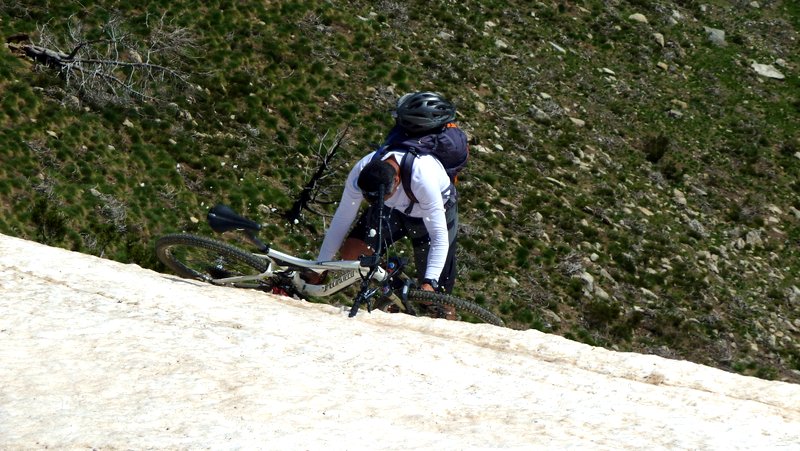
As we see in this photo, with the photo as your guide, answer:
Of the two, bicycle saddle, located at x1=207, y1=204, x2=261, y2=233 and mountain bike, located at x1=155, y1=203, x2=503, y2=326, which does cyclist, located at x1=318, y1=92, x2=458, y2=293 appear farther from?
bicycle saddle, located at x1=207, y1=204, x2=261, y2=233

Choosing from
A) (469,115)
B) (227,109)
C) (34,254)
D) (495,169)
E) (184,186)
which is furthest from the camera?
(469,115)

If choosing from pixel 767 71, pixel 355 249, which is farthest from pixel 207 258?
pixel 767 71

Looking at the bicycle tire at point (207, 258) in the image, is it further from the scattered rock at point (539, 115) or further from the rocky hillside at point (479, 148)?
the scattered rock at point (539, 115)

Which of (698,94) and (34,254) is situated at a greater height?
(34,254)

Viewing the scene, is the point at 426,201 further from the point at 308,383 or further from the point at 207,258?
the point at 308,383

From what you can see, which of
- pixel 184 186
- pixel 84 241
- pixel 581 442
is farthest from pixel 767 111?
pixel 581 442

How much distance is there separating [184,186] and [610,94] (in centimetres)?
1472

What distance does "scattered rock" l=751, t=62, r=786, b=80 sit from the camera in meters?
29.0

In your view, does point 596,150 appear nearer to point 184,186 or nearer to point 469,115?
point 469,115

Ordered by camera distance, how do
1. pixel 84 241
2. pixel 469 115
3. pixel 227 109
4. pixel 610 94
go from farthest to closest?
pixel 610 94 < pixel 469 115 < pixel 227 109 < pixel 84 241

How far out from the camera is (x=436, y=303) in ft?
24.5

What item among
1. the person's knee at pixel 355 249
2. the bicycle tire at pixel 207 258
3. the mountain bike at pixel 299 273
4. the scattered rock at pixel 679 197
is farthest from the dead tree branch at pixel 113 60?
the scattered rock at pixel 679 197

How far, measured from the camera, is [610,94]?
2491 cm

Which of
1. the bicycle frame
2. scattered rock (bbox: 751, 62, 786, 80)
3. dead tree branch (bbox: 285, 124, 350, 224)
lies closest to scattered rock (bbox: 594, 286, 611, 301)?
dead tree branch (bbox: 285, 124, 350, 224)
